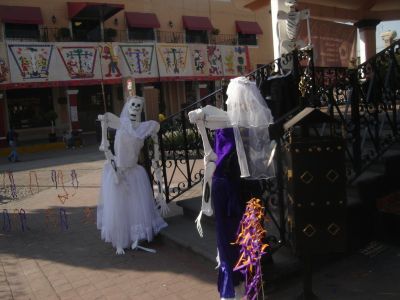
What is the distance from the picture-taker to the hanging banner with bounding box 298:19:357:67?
32.2 feet

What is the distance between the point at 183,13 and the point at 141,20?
12.0 ft

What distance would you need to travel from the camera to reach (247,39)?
103 ft

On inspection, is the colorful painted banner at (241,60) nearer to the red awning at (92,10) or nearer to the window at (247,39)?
the window at (247,39)

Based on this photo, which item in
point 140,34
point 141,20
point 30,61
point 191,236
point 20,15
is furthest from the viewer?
point 140,34

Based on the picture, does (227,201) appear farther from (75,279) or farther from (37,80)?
(37,80)

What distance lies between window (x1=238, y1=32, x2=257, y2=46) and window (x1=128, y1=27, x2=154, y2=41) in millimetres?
7214

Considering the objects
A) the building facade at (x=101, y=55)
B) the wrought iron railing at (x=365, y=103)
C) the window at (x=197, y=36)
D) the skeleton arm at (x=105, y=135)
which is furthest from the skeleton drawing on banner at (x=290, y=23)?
the window at (x=197, y=36)

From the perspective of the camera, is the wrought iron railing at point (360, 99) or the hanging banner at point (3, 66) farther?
the hanging banner at point (3, 66)

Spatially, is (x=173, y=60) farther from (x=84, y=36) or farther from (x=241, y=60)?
(x=241, y=60)

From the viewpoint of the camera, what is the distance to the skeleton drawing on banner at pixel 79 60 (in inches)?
858

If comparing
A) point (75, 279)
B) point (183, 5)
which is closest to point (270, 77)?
point (75, 279)

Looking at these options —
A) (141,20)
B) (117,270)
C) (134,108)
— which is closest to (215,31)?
(141,20)

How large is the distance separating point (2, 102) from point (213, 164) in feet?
69.3

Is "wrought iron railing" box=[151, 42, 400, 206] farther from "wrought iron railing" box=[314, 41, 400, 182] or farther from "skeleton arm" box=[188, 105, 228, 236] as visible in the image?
"skeleton arm" box=[188, 105, 228, 236]
